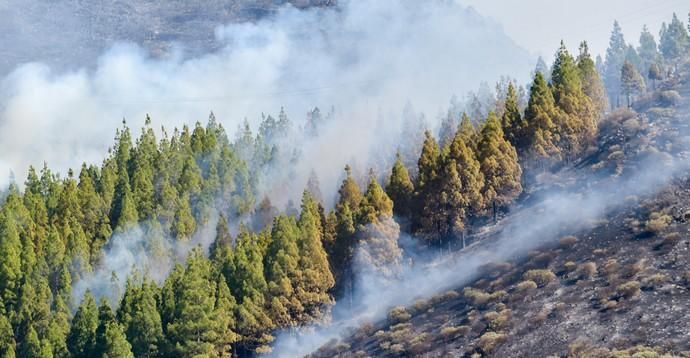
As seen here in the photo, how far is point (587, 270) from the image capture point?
6519cm

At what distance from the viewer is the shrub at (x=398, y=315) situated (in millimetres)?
71688

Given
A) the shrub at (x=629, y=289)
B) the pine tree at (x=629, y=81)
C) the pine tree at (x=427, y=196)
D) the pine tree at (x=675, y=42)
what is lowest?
the shrub at (x=629, y=289)

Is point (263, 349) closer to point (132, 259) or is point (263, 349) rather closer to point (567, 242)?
point (132, 259)

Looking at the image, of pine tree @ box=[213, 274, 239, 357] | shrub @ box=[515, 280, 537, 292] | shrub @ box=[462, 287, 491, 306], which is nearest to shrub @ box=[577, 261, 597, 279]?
shrub @ box=[515, 280, 537, 292]

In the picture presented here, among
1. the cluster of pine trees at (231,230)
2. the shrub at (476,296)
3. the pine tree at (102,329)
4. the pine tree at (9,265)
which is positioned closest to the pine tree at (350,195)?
the cluster of pine trees at (231,230)

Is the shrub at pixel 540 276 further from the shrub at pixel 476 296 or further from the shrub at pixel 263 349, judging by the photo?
the shrub at pixel 263 349

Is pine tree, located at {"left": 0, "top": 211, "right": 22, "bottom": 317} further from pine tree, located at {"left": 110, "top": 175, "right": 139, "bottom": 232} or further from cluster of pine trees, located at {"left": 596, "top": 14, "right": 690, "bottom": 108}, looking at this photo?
cluster of pine trees, located at {"left": 596, "top": 14, "right": 690, "bottom": 108}

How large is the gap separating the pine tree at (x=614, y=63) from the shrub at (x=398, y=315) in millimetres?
109675

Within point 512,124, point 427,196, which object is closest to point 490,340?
point 427,196

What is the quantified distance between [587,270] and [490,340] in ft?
33.9

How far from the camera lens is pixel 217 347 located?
229ft

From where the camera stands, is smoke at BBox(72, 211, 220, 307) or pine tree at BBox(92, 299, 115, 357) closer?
pine tree at BBox(92, 299, 115, 357)

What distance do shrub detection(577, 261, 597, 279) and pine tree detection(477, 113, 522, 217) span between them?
Answer: 65.3 ft

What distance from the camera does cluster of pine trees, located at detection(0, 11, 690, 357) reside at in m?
71.3
